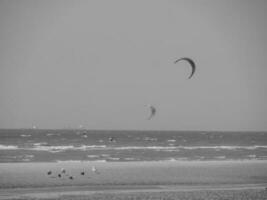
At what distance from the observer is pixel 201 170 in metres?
27.5

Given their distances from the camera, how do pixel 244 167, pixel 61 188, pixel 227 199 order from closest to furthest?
pixel 227 199 < pixel 61 188 < pixel 244 167

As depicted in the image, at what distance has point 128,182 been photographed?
Result: 860 inches

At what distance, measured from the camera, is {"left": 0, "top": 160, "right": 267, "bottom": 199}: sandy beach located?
1880 centimetres

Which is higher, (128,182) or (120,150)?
(120,150)

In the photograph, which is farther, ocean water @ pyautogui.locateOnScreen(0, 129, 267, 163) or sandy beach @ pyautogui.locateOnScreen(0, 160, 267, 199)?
ocean water @ pyautogui.locateOnScreen(0, 129, 267, 163)

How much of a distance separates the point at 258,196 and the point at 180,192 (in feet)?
8.46

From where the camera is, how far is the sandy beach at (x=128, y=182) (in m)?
18.8

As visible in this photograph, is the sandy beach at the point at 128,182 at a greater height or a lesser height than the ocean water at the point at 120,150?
lesser

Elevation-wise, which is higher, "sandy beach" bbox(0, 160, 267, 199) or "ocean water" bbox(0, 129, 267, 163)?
"ocean water" bbox(0, 129, 267, 163)

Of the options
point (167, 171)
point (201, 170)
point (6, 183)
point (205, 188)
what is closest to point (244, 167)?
point (201, 170)

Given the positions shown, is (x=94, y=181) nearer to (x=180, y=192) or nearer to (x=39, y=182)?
(x=39, y=182)

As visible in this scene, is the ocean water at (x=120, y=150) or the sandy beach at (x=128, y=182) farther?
the ocean water at (x=120, y=150)

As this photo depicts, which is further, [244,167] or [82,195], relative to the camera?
[244,167]

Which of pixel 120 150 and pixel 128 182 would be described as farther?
pixel 120 150
